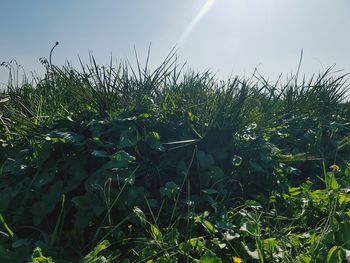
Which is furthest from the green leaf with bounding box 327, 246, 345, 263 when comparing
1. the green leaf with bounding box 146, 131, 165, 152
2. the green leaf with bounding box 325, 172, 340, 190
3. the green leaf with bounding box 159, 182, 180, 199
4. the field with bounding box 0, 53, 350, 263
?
the green leaf with bounding box 146, 131, 165, 152

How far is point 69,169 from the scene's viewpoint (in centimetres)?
172

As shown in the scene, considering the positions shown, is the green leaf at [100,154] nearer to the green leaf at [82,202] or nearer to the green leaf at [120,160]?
the green leaf at [120,160]

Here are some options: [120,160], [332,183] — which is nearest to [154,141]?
[120,160]

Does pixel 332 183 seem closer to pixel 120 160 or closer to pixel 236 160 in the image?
pixel 236 160

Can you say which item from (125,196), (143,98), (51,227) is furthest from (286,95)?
(51,227)

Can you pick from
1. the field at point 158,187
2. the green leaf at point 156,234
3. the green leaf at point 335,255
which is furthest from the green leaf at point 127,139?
the green leaf at point 335,255

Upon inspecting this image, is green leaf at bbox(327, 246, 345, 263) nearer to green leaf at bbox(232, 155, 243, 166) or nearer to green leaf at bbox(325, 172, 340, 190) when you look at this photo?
green leaf at bbox(325, 172, 340, 190)

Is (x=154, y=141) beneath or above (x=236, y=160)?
above

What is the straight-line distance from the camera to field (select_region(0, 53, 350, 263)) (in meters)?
1.44

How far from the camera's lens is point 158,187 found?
1876 mm

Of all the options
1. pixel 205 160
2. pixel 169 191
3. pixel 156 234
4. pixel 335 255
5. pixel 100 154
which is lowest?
pixel 335 255

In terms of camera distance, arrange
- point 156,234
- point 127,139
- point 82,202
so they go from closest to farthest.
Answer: point 156,234
point 82,202
point 127,139

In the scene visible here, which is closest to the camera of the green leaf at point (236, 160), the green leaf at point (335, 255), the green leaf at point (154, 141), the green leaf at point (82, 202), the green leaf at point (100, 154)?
the green leaf at point (335, 255)

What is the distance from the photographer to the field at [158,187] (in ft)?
4.73
